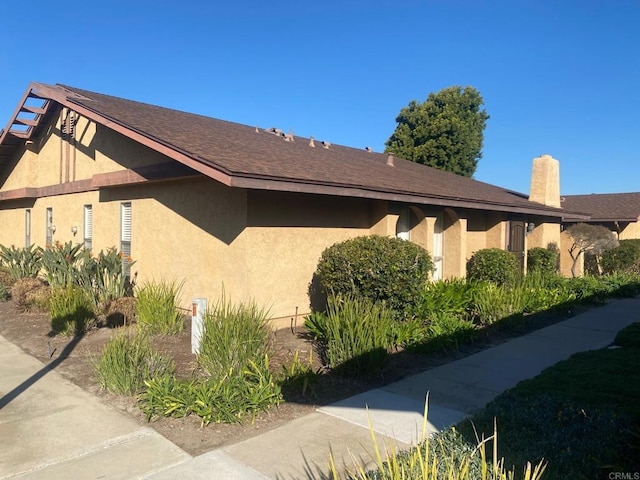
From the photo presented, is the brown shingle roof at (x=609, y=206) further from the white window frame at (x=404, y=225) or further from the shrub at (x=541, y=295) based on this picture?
the white window frame at (x=404, y=225)

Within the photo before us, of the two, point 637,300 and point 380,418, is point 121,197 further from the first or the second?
point 637,300

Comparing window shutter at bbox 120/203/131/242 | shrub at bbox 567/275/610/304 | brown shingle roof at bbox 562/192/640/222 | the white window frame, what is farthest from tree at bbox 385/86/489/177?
window shutter at bbox 120/203/131/242

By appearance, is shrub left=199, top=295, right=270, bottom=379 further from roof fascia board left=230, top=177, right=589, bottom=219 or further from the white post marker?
roof fascia board left=230, top=177, right=589, bottom=219

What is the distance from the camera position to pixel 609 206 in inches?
991

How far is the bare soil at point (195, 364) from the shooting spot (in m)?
4.80

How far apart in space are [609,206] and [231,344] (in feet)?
82.1

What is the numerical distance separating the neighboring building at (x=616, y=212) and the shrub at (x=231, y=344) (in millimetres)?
17668

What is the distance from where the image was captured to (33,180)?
16.3 m

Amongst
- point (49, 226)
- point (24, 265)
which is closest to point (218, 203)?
point (24, 265)

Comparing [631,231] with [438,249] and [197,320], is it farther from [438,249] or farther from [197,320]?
[197,320]

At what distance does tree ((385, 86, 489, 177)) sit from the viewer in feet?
106

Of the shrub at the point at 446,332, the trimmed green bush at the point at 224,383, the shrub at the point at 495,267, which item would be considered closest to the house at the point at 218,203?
the shrub at the point at 495,267

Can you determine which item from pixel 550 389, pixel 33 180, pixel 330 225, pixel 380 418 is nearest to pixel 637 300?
pixel 330 225

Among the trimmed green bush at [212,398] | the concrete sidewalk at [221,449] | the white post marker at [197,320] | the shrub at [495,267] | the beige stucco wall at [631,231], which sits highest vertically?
the beige stucco wall at [631,231]
